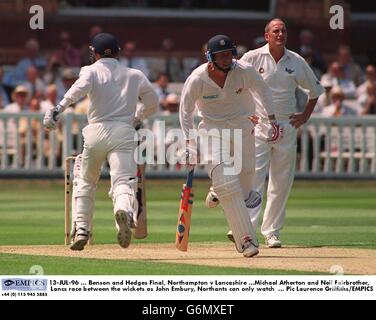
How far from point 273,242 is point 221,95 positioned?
209 cm

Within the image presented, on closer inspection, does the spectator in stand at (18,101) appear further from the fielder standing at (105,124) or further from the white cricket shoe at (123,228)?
the white cricket shoe at (123,228)

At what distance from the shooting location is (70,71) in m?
27.5

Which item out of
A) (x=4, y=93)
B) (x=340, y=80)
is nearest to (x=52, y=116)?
(x=4, y=93)

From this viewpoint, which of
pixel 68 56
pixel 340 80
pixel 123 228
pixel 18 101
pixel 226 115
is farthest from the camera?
pixel 68 56

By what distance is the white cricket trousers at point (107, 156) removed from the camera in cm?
1403

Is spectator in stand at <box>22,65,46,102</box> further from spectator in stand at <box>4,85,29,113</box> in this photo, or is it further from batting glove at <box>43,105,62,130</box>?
batting glove at <box>43,105,62,130</box>

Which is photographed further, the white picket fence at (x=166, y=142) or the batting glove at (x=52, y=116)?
the white picket fence at (x=166, y=142)

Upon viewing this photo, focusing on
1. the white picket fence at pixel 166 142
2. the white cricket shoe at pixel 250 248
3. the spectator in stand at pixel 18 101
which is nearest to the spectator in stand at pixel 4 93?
the spectator in stand at pixel 18 101

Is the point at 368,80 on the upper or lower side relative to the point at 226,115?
lower

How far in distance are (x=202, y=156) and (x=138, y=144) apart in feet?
2.77

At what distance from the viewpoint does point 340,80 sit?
2889 centimetres

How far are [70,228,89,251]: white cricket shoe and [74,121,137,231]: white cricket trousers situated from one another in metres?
0.05

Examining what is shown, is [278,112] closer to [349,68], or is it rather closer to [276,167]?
[276,167]

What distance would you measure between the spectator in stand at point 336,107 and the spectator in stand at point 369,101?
1.84ft
